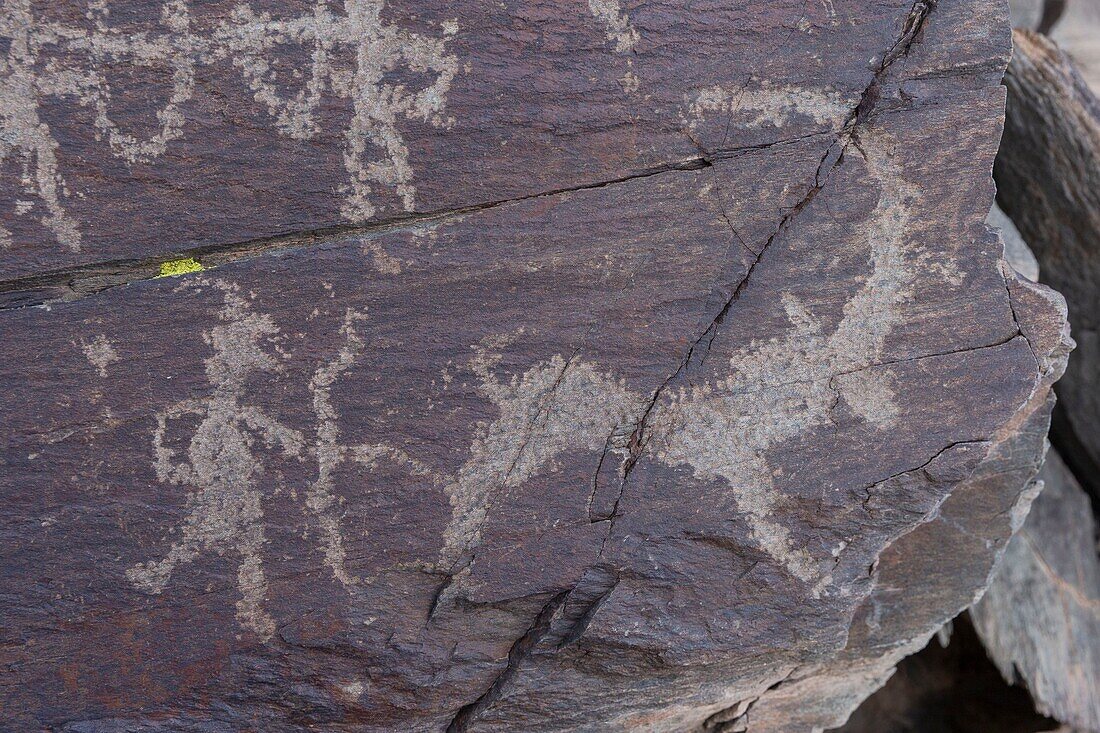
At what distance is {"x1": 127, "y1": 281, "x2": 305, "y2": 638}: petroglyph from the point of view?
148 cm

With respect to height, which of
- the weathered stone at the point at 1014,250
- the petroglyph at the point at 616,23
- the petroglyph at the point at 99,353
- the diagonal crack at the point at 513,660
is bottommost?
the diagonal crack at the point at 513,660

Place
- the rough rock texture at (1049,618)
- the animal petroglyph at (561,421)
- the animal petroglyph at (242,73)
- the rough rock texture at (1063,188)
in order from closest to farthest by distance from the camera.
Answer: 1. the animal petroglyph at (242,73)
2. the animal petroglyph at (561,421)
3. the rough rock texture at (1063,188)
4. the rough rock texture at (1049,618)

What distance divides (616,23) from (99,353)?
1.05 meters

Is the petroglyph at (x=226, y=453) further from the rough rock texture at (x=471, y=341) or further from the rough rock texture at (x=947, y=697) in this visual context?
the rough rock texture at (x=947, y=697)

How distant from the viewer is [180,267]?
1480mm

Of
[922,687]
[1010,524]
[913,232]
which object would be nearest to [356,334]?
[913,232]

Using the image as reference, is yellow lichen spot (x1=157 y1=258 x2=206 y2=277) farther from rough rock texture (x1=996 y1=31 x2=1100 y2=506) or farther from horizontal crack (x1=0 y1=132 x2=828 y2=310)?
rough rock texture (x1=996 y1=31 x2=1100 y2=506)

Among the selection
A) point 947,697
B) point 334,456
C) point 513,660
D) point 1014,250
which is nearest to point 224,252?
point 334,456

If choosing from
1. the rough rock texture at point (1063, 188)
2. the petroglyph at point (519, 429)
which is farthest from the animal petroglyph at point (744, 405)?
the rough rock texture at point (1063, 188)

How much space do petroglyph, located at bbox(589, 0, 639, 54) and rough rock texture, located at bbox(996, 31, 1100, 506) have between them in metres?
1.47

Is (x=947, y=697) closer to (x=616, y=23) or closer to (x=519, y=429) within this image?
(x=519, y=429)

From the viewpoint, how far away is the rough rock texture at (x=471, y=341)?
1.45 meters

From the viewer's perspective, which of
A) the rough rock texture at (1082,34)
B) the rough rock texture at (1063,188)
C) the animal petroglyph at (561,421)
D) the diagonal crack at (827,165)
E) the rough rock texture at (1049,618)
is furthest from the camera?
the rough rock texture at (1082,34)

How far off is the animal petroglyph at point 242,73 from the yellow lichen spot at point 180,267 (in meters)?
0.14
